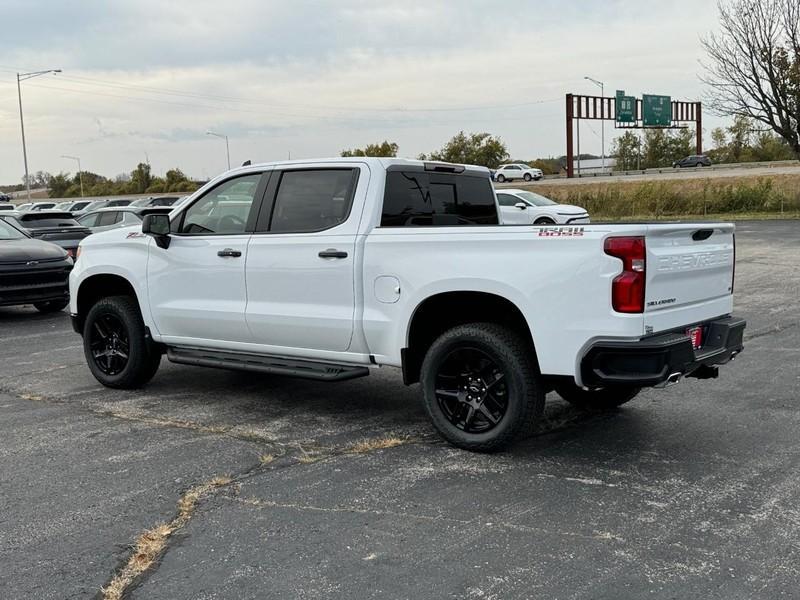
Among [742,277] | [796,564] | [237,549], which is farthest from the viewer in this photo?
[742,277]

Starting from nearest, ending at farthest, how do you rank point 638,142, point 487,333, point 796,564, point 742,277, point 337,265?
1. point 796,564
2. point 487,333
3. point 337,265
4. point 742,277
5. point 638,142

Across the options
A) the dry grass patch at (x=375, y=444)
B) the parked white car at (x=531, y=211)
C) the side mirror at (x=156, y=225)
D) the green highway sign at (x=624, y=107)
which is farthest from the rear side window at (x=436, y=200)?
the green highway sign at (x=624, y=107)

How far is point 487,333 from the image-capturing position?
522 cm

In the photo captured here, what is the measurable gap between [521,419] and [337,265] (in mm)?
1686

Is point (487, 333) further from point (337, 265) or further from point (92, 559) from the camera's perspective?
point (92, 559)

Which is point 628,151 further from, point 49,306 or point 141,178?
point 49,306

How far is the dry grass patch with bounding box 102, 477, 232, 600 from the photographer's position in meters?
3.61

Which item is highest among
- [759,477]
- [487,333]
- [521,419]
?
[487,333]

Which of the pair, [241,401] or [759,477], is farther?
[241,401]

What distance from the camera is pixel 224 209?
22.0 feet

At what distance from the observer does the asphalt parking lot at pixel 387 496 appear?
365cm

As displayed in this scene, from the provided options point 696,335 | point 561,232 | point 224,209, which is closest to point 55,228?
point 224,209

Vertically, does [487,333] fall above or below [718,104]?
below

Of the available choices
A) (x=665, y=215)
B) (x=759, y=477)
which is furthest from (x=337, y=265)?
(x=665, y=215)
